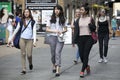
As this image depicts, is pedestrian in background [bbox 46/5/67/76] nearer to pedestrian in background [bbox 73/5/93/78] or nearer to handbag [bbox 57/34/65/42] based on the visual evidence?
handbag [bbox 57/34/65/42]

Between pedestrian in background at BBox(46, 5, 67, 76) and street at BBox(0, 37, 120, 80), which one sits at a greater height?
pedestrian in background at BBox(46, 5, 67, 76)

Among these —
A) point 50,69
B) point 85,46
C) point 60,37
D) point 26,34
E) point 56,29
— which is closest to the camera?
point 85,46

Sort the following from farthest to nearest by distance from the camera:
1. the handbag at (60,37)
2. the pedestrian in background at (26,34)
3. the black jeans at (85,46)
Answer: the pedestrian in background at (26,34)
the handbag at (60,37)
the black jeans at (85,46)

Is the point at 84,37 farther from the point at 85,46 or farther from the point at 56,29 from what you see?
the point at 56,29

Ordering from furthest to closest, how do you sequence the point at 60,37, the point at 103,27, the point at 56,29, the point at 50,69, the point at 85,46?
the point at 103,27 < the point at 50,69 < the point at 56,29 < the point at 60,37 < the point at 85,46

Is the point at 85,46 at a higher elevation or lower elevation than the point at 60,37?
lower

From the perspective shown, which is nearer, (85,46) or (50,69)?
(85,46)

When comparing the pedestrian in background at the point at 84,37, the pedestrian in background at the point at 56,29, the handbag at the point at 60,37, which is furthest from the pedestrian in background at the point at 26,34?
the pedestrian in background at the point at 84,37

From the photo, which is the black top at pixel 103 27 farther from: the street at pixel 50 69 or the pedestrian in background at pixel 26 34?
the pedestrian in background at pixel 26 34

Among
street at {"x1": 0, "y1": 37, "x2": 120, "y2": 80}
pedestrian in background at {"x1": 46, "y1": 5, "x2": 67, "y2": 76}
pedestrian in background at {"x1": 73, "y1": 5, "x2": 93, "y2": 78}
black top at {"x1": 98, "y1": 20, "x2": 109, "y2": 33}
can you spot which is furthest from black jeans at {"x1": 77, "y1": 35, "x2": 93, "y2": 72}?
black top at {"x1": 98, "y1": 20, "x2": 109, "y2": 33}

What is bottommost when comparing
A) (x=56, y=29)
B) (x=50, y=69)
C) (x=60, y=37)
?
(x=50, y=69)

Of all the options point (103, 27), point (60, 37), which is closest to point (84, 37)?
point (60, 37)

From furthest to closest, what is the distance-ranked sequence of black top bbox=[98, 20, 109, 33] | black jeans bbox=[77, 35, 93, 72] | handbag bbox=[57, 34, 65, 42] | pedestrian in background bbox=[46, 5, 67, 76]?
black top bbox=[98, 20, 109, 33], pedestrian in background bbox=[46, 5, 67, 76], handbag bbox=[57, 34, 65, 42], black jeans bbox=[77, 35, 93, 72]

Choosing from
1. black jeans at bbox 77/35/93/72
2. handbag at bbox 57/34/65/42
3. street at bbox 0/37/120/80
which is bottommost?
street at bbox 0/37/120/80
